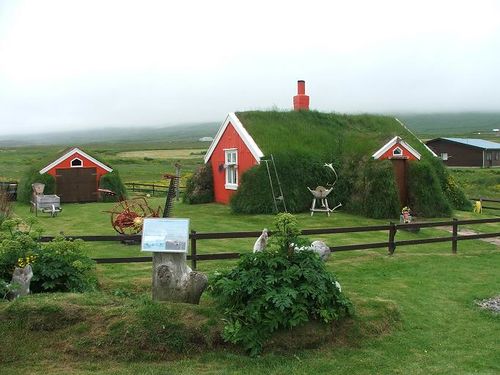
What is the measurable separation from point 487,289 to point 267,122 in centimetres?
1504

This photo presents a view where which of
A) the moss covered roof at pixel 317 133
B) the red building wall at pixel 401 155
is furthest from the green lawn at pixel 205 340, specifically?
the moss covered roof at pixel 317 133

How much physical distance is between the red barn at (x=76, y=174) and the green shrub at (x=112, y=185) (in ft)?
1.86

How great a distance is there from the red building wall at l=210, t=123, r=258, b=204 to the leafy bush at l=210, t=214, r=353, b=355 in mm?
15010

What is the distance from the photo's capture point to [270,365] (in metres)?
6.38

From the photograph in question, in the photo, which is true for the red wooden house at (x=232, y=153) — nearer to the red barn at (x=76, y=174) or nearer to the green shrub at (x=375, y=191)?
the green shrub at (x=375, y=191)

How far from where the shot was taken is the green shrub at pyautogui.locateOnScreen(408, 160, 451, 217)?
68.5ft

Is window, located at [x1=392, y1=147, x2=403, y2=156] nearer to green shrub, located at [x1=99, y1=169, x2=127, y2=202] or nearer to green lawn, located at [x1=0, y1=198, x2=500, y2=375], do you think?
green lawn, located at [x1=0, y1=198, x2=500, y2=375]

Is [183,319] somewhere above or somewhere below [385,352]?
above

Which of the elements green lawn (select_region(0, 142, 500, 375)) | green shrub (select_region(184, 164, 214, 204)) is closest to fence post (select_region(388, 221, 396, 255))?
green lawn (select_region(0, 142, 500, 375))

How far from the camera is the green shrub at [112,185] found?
98.4 feet

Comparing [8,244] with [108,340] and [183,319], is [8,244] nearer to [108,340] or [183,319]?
[108,340]

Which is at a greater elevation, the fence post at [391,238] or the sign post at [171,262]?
the sign post at [171,262]

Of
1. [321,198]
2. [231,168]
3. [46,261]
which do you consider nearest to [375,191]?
[321,198]

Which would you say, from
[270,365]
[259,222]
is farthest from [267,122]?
[270,365]
